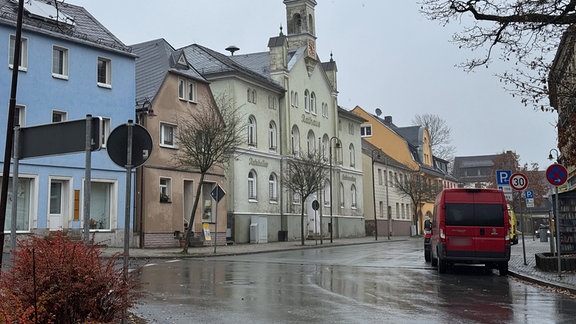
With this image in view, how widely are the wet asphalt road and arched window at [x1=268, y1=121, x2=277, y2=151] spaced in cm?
2842

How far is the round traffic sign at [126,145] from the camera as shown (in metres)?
7.45

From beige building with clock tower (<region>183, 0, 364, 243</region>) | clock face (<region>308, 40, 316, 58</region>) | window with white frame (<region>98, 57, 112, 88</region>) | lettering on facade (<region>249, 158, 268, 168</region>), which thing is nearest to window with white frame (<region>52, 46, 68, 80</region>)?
window with white frame (<region>98, 57, 112, 88</region>)

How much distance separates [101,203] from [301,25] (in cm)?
2954

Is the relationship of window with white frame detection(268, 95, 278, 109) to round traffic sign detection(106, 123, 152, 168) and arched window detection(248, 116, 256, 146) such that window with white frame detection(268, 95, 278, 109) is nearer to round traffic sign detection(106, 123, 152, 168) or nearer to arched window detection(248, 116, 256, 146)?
Answer: arched window detection(248, 116, 256, 146)

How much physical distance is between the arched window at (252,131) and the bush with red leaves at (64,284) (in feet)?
124

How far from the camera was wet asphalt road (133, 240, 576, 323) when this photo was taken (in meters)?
9.81

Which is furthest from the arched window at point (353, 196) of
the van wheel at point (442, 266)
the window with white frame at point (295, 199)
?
the van wheel at point (442, 266)

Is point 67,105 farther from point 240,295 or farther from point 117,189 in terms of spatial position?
point 240,295

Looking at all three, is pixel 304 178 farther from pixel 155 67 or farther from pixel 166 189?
pixel 155 67

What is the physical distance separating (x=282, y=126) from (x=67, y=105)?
861 inches

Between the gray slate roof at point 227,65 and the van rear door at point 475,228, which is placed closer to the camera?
the van rear door at point 475,228

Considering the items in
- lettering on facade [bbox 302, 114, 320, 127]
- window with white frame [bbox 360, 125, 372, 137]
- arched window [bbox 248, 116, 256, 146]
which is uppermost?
window with white frame [bbox 360, 125, 372, 137]

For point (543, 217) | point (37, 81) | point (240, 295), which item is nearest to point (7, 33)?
point (37, 81)

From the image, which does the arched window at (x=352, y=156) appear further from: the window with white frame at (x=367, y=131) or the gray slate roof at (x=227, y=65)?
the window with white frame at (x=367, y=131)
